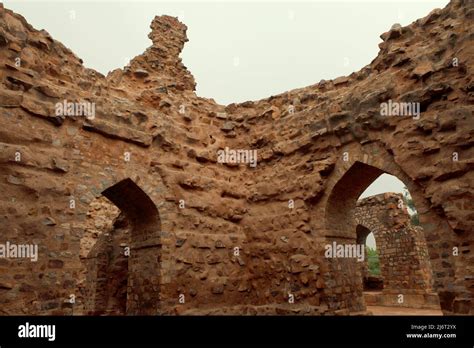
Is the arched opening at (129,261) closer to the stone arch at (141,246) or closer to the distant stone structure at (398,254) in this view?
the stone arch at (141,246)

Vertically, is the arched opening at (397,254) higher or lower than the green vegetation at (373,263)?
higher

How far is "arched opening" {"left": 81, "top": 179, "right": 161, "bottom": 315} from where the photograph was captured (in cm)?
630

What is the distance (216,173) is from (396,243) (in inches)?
303

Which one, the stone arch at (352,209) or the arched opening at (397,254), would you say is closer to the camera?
the stone arch at (352,209)

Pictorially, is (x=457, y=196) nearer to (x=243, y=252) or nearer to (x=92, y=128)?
(x=243, y=252)

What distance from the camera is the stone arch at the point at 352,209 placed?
15.5 feet

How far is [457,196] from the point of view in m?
4.73

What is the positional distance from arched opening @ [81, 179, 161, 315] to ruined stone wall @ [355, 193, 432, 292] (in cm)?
857

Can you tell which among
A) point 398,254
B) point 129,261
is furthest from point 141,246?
point 398,254

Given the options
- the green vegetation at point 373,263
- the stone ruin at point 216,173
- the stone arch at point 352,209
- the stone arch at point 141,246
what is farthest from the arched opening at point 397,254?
the green vegetation at point 373,263

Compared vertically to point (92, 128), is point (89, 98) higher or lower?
higher

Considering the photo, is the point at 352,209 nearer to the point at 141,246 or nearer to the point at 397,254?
the point at 141,246
